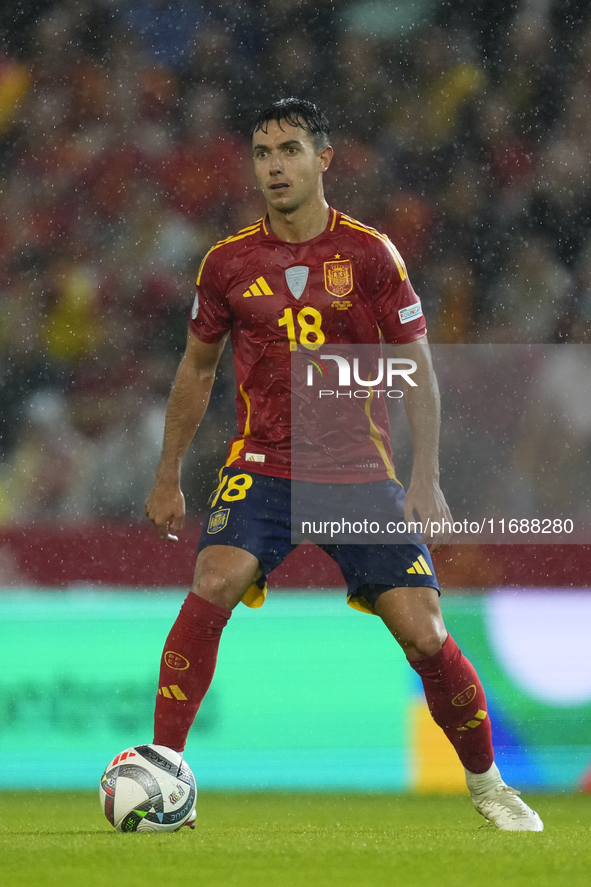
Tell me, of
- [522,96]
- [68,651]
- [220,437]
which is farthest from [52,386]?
[522,96]

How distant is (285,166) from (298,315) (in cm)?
39

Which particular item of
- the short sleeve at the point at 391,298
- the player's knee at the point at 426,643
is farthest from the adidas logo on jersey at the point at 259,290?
the player's knee at the point at 426,643

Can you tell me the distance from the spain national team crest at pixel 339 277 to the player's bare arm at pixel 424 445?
0.22m

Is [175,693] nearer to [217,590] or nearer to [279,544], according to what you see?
[217,590]

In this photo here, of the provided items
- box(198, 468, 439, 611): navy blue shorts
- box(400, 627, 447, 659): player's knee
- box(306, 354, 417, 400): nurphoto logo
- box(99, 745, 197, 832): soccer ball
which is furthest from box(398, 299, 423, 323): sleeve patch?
box(99, 745, 197, 832): soccer ball

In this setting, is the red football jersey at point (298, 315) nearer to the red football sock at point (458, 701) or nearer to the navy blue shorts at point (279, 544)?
the navy blue shorts at point (279, 544)

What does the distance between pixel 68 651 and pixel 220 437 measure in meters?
1.92

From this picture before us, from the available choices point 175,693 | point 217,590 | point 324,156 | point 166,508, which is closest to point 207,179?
point 324,156

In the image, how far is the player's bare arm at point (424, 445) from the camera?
3.19 meters

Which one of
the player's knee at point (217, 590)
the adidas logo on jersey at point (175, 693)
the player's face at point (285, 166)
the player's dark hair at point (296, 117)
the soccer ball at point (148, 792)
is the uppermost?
the player's dark hair at point (296, 117)

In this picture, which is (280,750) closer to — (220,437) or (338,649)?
(338,649)

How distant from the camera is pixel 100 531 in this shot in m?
4.77

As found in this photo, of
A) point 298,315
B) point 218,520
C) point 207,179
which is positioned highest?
point 207,179

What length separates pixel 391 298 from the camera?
131 inches
